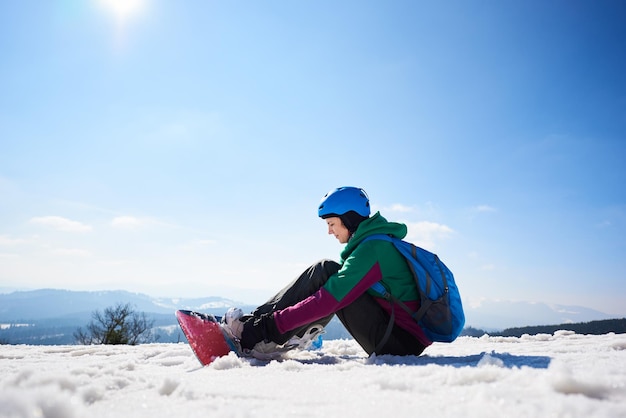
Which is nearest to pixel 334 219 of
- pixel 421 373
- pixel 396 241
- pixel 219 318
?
pixel 396 241

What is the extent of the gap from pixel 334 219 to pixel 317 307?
130cm

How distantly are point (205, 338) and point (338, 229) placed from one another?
2.04m

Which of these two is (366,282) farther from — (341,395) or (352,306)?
(341,395)

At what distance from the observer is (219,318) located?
4.45m

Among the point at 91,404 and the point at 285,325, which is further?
the point at 285,325

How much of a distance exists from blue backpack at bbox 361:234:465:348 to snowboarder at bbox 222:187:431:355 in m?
0.07

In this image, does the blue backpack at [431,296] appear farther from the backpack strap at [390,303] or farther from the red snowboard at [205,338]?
the red snowboard at [205,338]

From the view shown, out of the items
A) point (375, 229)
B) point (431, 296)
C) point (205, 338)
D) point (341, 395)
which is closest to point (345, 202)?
point (375, 229)

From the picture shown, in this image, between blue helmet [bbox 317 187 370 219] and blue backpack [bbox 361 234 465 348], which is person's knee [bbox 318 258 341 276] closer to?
blue backpack [bbox 361 234 465 348]

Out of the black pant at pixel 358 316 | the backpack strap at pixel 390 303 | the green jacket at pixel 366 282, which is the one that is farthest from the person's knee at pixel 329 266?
the backpack strap at pixel 390 303

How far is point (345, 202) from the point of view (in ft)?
14.2

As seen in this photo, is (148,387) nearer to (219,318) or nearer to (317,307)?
(317,307)

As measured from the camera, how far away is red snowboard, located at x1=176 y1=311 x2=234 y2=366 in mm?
3809

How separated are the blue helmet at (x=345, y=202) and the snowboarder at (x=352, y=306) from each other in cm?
41
